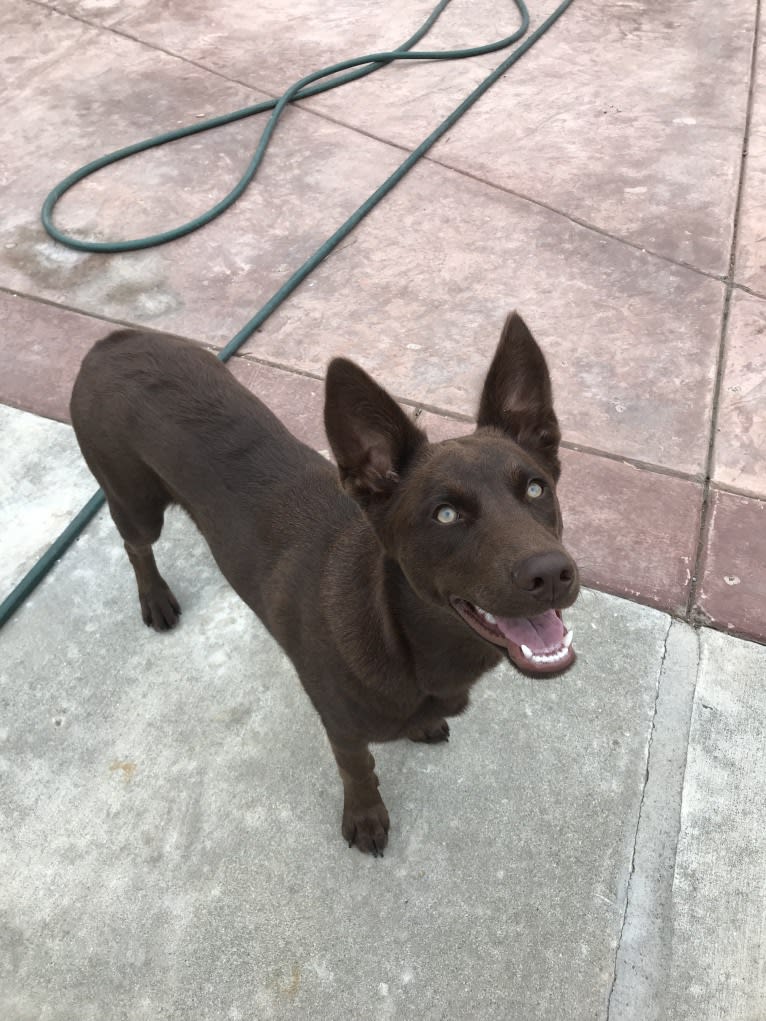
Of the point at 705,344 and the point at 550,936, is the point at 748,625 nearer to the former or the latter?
the point at 550,936

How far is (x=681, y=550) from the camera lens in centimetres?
311

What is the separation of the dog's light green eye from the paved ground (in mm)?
1018

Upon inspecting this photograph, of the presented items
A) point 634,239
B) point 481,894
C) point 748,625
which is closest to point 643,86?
point 634,239

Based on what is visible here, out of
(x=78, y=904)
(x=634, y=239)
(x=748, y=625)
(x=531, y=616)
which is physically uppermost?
(x=531, y=616)

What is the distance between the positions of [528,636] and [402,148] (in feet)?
13.1

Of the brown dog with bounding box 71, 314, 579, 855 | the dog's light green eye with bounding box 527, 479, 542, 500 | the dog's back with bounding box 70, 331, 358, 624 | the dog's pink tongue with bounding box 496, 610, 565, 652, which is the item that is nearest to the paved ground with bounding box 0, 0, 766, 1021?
the brown dog with bounding box 71, 314, 579, 855

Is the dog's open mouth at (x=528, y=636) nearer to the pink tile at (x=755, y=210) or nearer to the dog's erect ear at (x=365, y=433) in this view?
the dog's erect ear at (x=365, y=433)

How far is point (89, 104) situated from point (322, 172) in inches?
Result: 65.5

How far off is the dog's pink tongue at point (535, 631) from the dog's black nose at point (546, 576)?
6.4 inches

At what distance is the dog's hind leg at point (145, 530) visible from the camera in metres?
2.66

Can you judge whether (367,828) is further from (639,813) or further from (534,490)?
(534,490)

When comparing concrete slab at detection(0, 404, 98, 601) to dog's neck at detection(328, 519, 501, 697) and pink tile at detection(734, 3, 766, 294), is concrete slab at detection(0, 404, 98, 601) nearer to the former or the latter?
dog's neck at detection(328, 519, 501, 697)

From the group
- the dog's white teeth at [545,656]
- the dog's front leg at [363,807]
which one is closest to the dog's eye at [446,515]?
the dog's white teeth at [545,656]

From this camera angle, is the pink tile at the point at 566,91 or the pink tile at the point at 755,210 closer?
the pink tile at the point at 755,210
